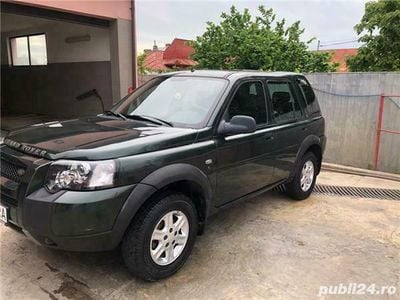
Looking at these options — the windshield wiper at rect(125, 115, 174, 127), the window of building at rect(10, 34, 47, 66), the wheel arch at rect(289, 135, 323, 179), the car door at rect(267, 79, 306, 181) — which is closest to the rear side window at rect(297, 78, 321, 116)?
the car door at rect(267, 79, 306, 181)

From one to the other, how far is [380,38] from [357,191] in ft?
39.4

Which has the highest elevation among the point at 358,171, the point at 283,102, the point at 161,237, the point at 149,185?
the point at 283,102

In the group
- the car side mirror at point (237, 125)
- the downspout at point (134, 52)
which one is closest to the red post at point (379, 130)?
the car side mirror at point (237, 125)

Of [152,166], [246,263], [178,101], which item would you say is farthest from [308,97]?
[152,166]

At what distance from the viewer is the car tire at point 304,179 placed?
4988 mm

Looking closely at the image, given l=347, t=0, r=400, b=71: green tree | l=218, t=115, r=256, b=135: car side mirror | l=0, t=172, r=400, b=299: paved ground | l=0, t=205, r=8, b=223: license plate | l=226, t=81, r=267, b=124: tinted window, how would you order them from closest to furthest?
l=0, t=205, r=8, b=223: license plate, l=0, t=172, r=400, b=299: paved ground, l=218, t=115, r=256, b=135: car side mirror, l=226, t=81, r=267, b=124: tinted window, l=347, t=0, r=400, b=71: green tree

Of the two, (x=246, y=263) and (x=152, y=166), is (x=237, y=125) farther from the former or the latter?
(x=246, y=263)

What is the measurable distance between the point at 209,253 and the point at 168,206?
0.88 meters

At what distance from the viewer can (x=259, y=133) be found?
4.04 metres

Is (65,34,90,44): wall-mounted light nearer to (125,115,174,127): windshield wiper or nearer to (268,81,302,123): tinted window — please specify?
(268,81,302,123): tinted window

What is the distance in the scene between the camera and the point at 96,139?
2.93 metres

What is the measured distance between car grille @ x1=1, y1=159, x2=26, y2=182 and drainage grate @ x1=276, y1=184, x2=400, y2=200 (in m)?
3.71

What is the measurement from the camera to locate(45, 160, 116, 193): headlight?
2576mm

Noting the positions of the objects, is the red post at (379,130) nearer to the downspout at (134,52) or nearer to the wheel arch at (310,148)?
the wheel arch at (310,148)
